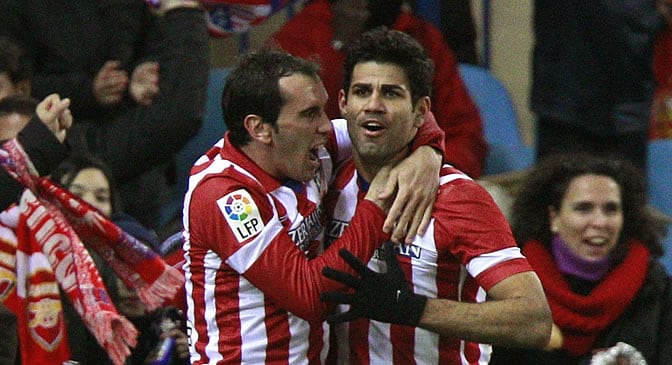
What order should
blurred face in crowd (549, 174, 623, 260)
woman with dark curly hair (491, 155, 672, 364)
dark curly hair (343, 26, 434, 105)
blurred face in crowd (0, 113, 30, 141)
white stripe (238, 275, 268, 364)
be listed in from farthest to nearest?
blurred face in crowd (549, 174, 623, 260), woman with dark curly hair (491, 155, 672, 364), blurred face in crowd (0, 113, 30, 141), dark curly hair (343, 26, 434, 105), white stripe (238, 275, 268, 364)

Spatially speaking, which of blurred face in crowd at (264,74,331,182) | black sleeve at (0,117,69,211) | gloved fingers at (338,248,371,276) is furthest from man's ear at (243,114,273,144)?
black sleeve at (0,117,69,211)

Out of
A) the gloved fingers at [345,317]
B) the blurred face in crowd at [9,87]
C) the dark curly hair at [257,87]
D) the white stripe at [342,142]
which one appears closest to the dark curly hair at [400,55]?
the dark curly hair at [257,87]

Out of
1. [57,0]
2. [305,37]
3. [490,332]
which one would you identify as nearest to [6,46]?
[57,0]

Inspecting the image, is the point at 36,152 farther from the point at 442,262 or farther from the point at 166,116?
the point at 166,116

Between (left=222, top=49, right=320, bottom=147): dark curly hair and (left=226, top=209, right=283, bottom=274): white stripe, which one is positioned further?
(left=222, top=49, right=320, bottom=147): dark curly hair

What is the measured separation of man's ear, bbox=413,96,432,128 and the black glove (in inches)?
18.4

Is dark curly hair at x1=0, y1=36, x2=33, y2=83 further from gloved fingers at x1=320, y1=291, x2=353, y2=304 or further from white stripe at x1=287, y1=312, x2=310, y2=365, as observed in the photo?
gloved fingers at x1=320, y1=291, x2=353, y2=304

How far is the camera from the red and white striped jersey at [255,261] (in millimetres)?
3689

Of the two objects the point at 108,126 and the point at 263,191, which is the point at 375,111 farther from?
the point at 108,126

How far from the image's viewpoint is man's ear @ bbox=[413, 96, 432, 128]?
13.0 ft

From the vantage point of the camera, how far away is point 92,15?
19.3 feet

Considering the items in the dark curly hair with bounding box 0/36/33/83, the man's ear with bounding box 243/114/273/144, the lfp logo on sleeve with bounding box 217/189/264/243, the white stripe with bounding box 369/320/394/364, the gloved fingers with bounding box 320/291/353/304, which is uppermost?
the dark curly hair with bounding box 0/36/33/83

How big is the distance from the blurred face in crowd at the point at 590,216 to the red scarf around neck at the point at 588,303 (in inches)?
4.8

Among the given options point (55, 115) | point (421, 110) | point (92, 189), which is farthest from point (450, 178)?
point (92, 189)
